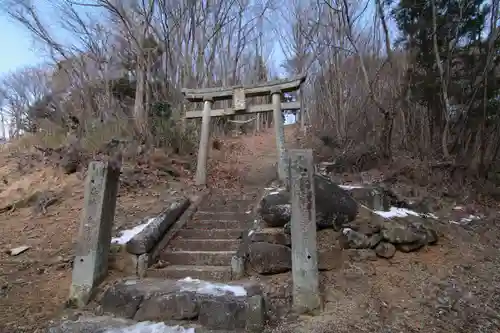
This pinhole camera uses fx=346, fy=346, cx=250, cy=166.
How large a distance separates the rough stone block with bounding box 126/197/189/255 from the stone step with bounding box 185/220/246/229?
1.05ft

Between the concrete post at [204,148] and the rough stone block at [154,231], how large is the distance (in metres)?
2.19

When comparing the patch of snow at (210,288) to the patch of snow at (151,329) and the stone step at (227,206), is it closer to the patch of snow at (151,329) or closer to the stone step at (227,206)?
the patch of snow at (151,329)

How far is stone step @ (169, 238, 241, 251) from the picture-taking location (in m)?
5.03

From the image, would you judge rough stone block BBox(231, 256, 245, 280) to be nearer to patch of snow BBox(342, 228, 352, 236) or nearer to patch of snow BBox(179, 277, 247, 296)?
patch of snow BBox(179, 277, 247, 296)

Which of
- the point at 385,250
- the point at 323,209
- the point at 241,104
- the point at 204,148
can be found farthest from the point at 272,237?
the point at 241,104

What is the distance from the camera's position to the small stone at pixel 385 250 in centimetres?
459

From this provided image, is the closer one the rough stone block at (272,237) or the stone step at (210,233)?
the rough stone block at (272,237)

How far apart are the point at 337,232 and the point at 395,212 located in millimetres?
1235

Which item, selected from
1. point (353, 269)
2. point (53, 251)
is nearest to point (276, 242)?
point (353, 269)

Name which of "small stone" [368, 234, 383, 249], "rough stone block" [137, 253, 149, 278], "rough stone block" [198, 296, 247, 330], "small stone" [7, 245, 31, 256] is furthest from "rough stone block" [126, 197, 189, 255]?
"small stone" [368, 234, 383, 249]

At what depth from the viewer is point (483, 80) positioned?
23.1 feet

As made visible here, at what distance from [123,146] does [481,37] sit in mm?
8705

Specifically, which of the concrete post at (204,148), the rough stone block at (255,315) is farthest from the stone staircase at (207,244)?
the concrete post at (204,148)

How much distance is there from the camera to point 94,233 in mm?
4258
